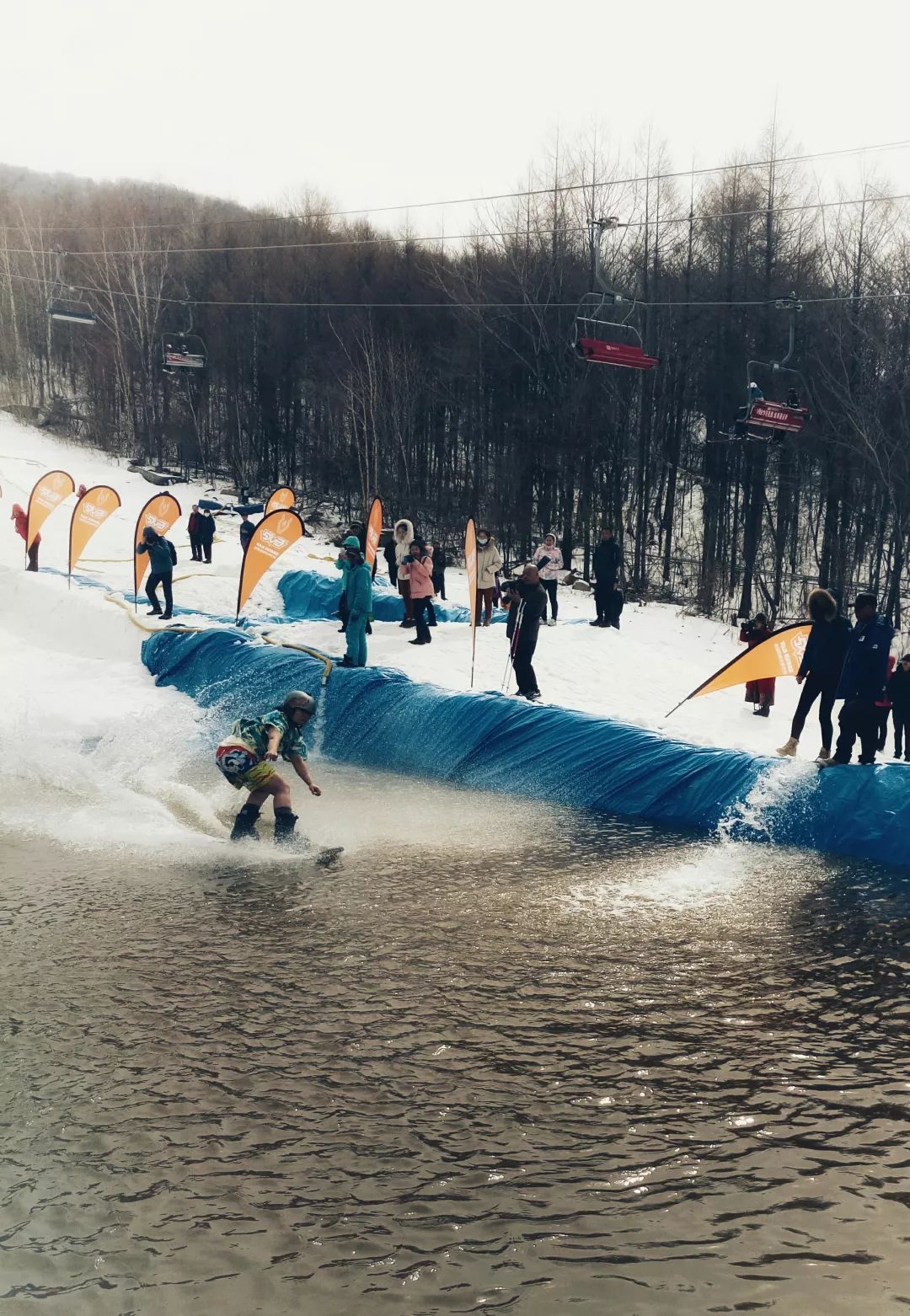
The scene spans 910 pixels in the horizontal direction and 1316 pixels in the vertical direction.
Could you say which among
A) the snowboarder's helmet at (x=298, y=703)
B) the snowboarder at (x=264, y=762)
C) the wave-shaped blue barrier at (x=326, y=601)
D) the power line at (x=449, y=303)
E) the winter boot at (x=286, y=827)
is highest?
the power line at (x=449, y=303)

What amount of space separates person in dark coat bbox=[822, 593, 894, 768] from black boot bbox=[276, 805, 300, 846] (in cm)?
543

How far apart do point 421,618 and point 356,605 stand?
2.15m

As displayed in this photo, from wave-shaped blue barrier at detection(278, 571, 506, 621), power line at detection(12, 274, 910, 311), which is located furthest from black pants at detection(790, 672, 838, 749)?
power line at detection(12, 274, 910, 311)

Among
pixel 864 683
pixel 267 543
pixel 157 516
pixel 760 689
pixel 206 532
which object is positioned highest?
pixel 157 516

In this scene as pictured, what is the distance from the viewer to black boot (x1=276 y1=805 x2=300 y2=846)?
33.6 ft

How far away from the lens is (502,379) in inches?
Result: 1571

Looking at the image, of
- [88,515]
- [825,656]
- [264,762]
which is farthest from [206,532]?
[825,656]

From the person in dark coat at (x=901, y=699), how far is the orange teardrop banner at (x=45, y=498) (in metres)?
15.9

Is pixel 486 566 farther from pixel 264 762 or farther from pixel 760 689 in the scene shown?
pixel 264 762

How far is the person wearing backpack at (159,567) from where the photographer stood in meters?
17.2

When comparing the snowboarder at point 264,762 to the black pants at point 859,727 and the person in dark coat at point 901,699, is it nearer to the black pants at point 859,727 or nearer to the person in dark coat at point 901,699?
the black pants at point 859,727

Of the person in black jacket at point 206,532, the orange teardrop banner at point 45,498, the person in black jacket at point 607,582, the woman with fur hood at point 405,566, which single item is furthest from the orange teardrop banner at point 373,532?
the orange teardrop banner at point 45,498

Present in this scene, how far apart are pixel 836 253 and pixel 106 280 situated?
116ft

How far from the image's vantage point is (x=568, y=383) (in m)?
36.9
